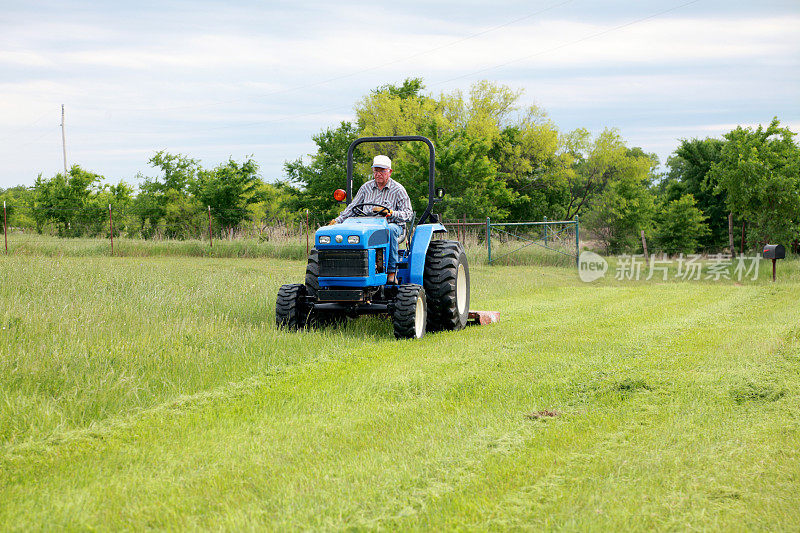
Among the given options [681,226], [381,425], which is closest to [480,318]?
[381,425]

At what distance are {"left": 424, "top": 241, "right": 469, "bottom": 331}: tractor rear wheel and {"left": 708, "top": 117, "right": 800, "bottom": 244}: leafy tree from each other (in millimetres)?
18509

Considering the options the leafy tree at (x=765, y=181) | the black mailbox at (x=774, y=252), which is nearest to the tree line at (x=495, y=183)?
the leafy tree at (x=765, y=181)

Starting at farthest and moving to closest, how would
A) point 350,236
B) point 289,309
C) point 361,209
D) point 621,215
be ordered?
point 621,215 → point 361,209 → point 289,309 → point 350,236

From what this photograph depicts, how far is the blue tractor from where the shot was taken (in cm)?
784

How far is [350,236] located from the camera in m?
7.74

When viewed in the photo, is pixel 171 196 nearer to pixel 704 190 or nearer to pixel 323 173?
pixel 323 173

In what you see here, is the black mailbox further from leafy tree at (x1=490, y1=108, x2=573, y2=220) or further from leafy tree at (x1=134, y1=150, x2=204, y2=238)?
leafy tree at (x1=490, y1=108, x2=573, y2=220)

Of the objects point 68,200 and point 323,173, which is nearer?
→ point 68,200

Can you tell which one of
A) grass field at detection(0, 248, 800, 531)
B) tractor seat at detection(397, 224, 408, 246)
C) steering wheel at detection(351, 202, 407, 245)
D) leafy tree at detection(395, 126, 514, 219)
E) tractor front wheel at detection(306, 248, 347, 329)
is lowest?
grass field at detection(0, 248, 800, 531)

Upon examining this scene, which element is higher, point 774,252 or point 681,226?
point 681,226

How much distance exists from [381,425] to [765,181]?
22.9 meters

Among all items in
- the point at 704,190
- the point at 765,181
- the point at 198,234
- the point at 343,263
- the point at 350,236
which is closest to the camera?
the point at 350,236

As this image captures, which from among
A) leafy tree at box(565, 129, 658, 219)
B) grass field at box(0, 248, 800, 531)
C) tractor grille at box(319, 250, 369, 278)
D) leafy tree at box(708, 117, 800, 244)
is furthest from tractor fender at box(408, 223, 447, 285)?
leafy tree at box(565, 129, 658, 219)

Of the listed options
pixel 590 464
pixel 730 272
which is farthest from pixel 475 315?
pixel 730 272
